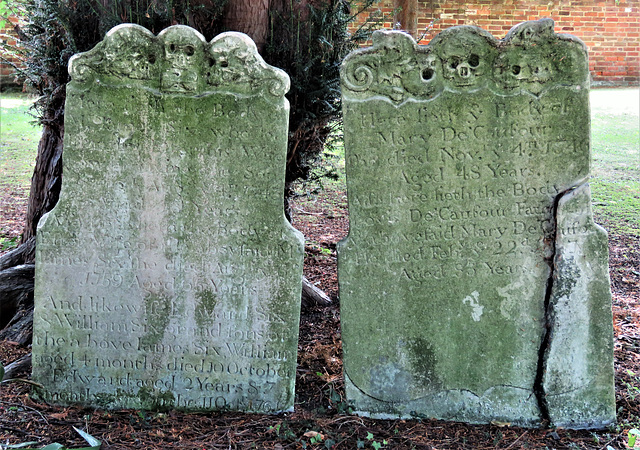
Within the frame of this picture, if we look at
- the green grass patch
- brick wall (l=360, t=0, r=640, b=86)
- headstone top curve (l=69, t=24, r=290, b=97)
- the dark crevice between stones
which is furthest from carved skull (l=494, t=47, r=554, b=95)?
brick wall (l=360, t=0, r=640, b=86)

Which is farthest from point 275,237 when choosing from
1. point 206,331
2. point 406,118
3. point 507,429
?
point 507,429

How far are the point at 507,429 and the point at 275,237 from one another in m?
1.68

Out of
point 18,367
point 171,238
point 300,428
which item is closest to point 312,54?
point 171,238

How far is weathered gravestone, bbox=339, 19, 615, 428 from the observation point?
3387 mm

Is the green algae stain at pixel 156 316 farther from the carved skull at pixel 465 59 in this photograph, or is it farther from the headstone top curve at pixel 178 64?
the carved skull at pixel 465 59

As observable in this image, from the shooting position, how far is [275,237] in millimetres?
3531

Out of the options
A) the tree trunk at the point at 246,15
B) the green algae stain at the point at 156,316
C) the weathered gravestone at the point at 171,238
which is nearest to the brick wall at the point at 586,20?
the tree trunk at the point at 246,15

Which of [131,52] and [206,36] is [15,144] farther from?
[131,52]

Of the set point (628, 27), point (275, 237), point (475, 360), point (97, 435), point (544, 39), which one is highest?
point (628, 27)

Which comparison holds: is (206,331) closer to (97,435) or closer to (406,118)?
(97,435)

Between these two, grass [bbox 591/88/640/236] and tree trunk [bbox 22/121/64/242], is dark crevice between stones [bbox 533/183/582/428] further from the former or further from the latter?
grass [bbox 591/88/640/236]

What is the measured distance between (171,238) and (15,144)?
8.33 meters

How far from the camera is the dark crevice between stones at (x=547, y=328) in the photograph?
3428mm

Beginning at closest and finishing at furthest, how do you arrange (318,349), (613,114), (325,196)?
(318,349)
(325,196)
(613,114)
